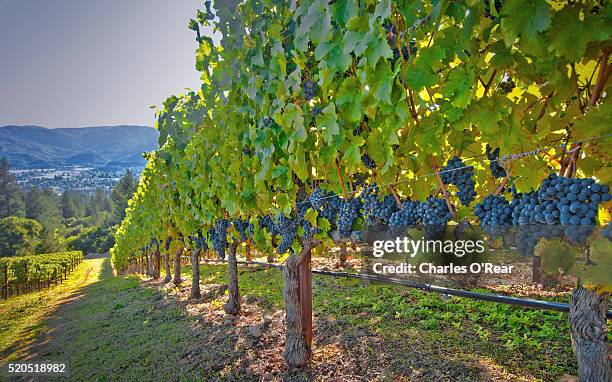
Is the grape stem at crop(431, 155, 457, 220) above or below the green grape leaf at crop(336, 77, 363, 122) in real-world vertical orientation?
below

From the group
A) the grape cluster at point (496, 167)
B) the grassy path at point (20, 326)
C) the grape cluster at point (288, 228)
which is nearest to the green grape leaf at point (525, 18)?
the grape cluster at point (496, 167)

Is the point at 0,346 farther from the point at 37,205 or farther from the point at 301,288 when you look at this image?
the point at 37,205

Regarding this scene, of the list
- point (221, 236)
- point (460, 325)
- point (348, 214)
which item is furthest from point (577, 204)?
point (221, 236)

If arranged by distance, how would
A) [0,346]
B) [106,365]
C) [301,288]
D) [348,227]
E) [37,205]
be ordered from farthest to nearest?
1. [37,205]
2. [0,346]
3. [106,365]
4. [301,288]
5. [348,227]

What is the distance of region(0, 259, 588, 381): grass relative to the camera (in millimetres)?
4207

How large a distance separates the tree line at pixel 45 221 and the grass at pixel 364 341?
64.3 m

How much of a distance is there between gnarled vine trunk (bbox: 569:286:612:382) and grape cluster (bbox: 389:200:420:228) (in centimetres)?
108

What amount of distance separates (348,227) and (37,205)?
116677 mm

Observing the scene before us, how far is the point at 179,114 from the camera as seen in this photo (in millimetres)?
6836

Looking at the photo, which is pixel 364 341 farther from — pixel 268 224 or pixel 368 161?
pixel 368 161

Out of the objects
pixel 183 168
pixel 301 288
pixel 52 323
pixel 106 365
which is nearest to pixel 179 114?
pixel 183 168

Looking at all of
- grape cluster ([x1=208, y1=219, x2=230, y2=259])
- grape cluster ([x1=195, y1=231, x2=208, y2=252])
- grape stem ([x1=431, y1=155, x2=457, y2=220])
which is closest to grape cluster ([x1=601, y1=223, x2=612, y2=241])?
grape stem ([x1=431, y1=155, x2=457, y2=220])

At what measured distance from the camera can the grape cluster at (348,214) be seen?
306 centimetres

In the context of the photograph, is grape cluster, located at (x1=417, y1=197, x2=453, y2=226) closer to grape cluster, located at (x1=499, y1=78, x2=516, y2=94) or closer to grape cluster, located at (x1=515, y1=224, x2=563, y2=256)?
grape cluster, located at (x1=515, y1=224, x2=563, y2=256)
